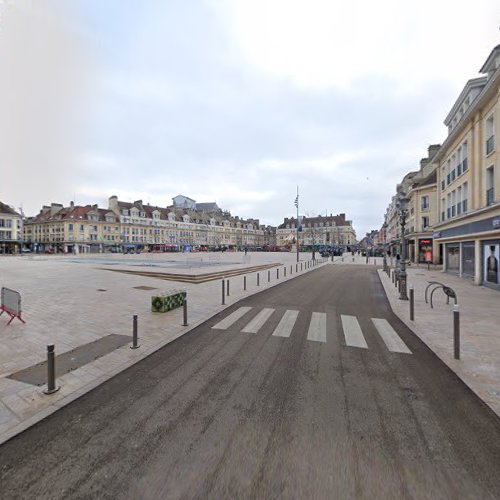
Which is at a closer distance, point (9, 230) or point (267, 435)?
point (267, 435)

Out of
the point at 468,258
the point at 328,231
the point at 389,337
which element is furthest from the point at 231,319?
the point at 328,231

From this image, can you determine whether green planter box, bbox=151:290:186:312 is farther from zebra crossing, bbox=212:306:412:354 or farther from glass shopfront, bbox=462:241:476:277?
glass shopfront, bbox=462:241:476:277

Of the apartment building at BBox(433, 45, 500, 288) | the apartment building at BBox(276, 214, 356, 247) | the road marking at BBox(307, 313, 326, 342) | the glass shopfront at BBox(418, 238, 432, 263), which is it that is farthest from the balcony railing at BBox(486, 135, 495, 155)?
the apartment building at BBox(276, 214, 356, 247)

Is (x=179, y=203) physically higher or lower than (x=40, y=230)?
higher

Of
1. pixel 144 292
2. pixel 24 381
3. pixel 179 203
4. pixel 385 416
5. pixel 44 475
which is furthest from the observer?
pixel 179 203

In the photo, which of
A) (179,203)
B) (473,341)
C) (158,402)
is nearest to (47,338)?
(158,402)

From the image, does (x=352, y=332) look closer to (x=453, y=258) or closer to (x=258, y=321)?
(x=258, y=321)

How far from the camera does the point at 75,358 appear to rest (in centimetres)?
564

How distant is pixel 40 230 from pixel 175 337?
98686mm

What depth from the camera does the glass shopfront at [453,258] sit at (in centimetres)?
2217

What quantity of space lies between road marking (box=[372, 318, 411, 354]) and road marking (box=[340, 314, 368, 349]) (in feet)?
1.82

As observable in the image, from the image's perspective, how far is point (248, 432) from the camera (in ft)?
11.3

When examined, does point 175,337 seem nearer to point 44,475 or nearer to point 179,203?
point 44,475

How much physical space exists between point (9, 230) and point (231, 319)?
A: 84583mm
